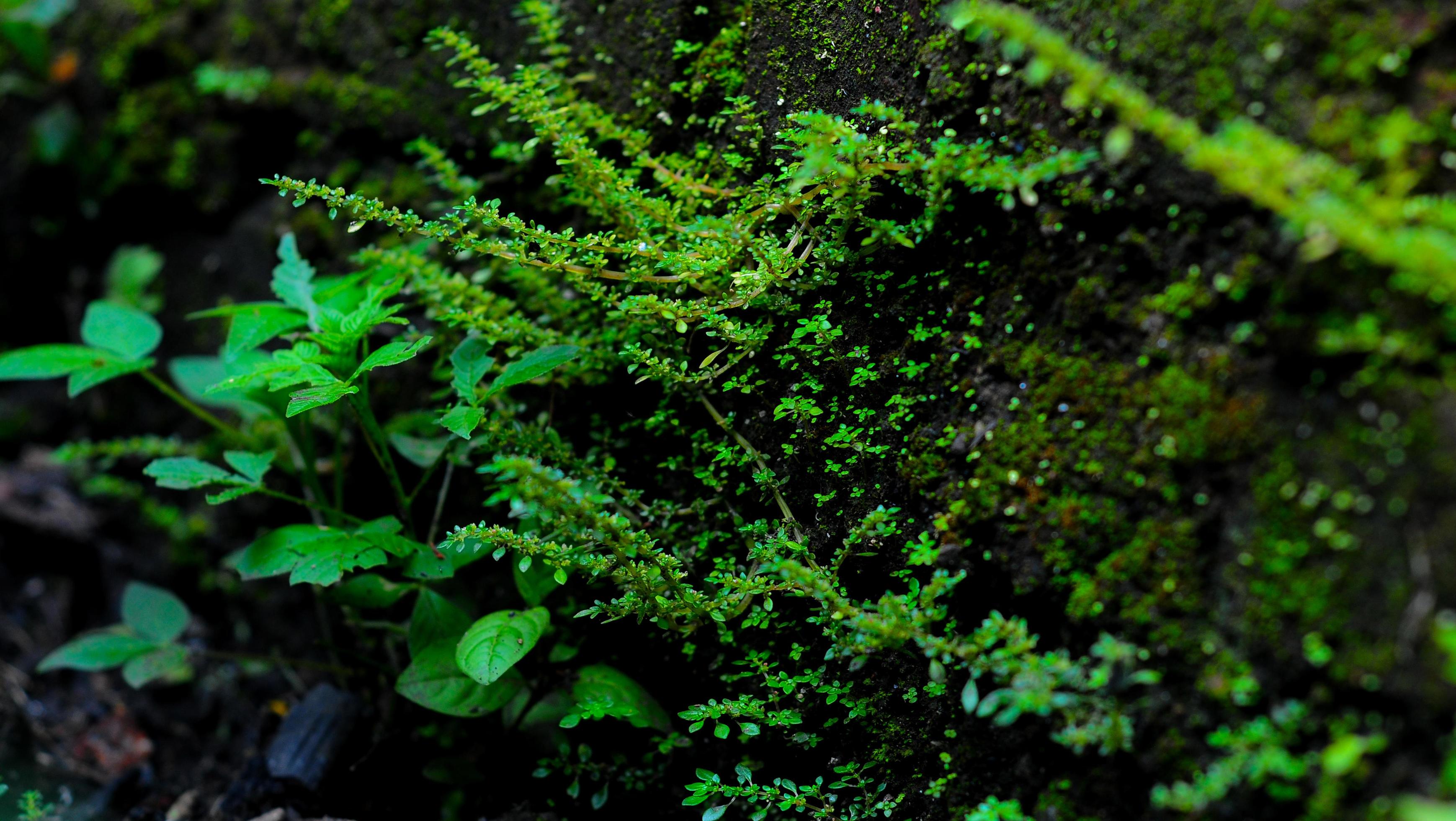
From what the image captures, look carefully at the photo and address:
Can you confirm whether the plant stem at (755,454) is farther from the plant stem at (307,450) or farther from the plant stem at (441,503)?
the plant stem at (307,450)

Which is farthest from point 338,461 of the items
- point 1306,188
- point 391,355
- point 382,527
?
point 1306,188

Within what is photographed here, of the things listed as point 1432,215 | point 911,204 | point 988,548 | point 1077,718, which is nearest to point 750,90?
point 911,204

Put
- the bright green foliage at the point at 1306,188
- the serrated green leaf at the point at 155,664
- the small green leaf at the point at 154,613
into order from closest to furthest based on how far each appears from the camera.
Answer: the bright green foliage at the point at 1306,188, the serrated green leaf at the point at 155,664, the small green leaf at the point at 154,613

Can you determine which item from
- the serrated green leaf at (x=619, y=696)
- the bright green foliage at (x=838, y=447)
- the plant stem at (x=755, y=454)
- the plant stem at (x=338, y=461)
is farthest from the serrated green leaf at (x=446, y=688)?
the plant stem at (x=755, y=454)

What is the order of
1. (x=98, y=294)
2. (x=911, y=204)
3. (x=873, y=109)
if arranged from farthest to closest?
(x=98, y=294) → (x=911, y=204) → (x=873, y=109)

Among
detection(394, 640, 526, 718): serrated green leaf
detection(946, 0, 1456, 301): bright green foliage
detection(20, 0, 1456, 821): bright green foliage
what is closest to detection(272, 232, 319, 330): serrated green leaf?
detection(20, 0, 1456, 821): bright green foliage

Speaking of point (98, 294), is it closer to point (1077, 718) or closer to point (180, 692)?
point (180, 692)

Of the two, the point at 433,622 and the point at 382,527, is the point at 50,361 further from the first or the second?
the point at 433,622
